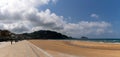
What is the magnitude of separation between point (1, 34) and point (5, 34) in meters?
5.81

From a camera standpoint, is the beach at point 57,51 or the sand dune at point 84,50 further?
the sand dune at point 84,50

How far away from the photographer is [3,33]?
554ft

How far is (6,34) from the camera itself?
17325 centimetres

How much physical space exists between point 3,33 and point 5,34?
2.73 meters

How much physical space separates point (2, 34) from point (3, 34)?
821 millimetres

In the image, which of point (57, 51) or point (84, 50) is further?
point (84, 50)

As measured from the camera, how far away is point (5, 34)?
171 meters

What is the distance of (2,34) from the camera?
16700cm

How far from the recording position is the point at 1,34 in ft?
544

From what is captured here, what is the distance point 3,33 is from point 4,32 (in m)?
3.68

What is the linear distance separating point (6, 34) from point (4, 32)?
6.62 ft

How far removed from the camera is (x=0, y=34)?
540 ft

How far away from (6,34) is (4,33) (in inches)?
108

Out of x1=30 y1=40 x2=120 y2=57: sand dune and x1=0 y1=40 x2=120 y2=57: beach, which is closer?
x1=0 y1=40 x2=120 y2=57: beach
